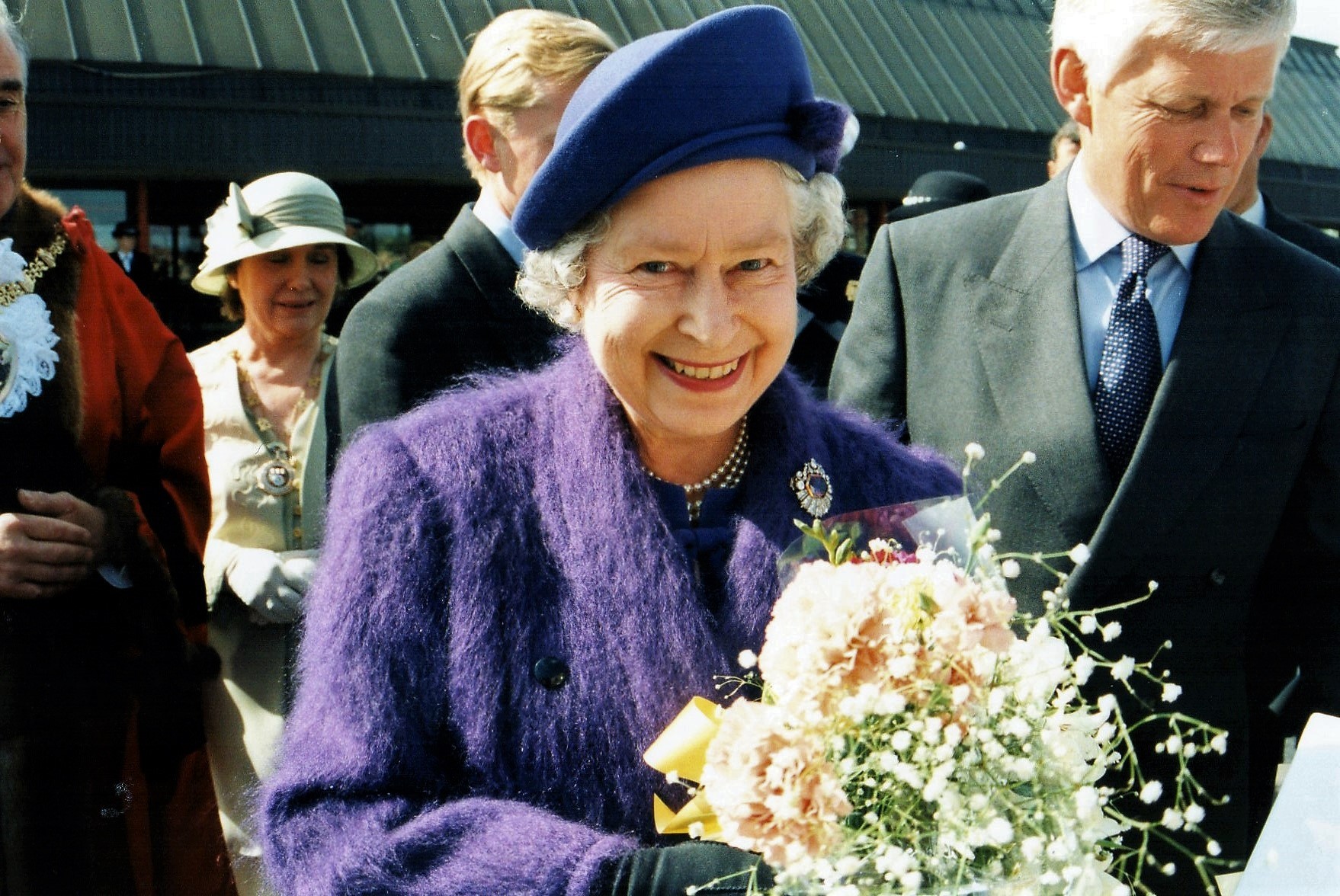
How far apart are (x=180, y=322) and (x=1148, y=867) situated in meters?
5.84

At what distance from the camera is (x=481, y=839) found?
173 cm

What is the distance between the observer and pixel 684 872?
5.43ft

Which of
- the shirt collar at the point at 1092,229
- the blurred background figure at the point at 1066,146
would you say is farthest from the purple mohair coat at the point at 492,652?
the blurred background figure at the point at 1066,146

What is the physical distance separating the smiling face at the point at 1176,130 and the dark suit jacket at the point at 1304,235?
1638 millimetres

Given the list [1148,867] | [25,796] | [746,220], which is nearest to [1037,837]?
[746,220]

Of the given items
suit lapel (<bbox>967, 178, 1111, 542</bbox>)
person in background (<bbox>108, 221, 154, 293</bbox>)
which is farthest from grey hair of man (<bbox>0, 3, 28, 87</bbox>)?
person in background (<bbox>108, 221, 154, 293</bbox>)

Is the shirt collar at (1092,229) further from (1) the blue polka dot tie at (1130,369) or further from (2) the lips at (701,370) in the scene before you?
(2) the lips at (701,370)

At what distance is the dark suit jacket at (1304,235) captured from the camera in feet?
13.4

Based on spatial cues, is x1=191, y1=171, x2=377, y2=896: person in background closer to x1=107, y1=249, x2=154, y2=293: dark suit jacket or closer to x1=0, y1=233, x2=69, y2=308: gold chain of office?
x1=0, y1=233, x2=69, y2=308: gold chain of office

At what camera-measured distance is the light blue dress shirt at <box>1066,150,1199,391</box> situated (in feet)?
9.08

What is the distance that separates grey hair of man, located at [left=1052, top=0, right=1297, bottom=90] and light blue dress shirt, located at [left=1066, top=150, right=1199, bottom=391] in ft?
0.83

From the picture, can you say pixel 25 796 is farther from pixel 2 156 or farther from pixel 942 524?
pixel 942 524

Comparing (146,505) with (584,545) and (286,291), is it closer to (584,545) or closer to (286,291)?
(286,291)

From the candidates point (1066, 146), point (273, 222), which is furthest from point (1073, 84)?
point (1066, 146)
